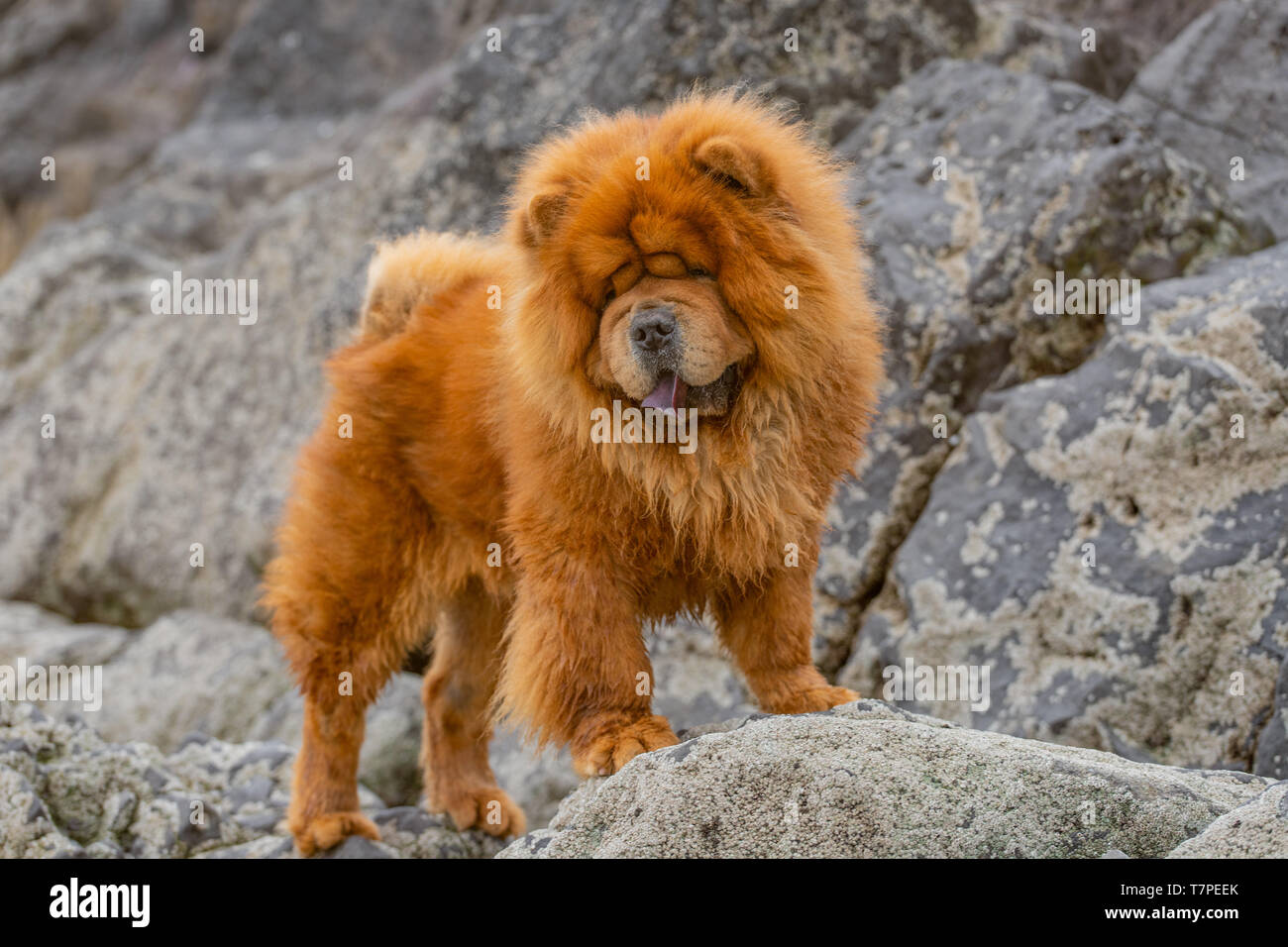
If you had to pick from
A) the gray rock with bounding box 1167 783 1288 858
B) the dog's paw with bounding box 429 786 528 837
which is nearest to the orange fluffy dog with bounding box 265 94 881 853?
the dog's paw with bounding box 429 786 528 837

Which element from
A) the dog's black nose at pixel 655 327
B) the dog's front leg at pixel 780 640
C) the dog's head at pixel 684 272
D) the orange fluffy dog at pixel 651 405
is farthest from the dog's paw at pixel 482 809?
the dog's black nose at pixel 655 327

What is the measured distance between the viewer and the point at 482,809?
546cm

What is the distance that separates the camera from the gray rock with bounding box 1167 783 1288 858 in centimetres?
292

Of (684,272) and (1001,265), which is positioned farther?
(1001,265)

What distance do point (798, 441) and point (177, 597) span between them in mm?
5869

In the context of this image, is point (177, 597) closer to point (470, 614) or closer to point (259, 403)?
point (259, 403)

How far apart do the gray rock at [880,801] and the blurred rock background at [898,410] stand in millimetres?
63

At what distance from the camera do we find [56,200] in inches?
690

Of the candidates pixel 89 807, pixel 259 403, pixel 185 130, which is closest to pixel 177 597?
pixel 259 403

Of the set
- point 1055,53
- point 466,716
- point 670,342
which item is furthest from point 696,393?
point 1055,53

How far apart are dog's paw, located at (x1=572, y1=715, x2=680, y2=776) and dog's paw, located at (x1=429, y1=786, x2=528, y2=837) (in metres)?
1.49

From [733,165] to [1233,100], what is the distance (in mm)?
4315

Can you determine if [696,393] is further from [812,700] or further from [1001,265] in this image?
[1001,265]
